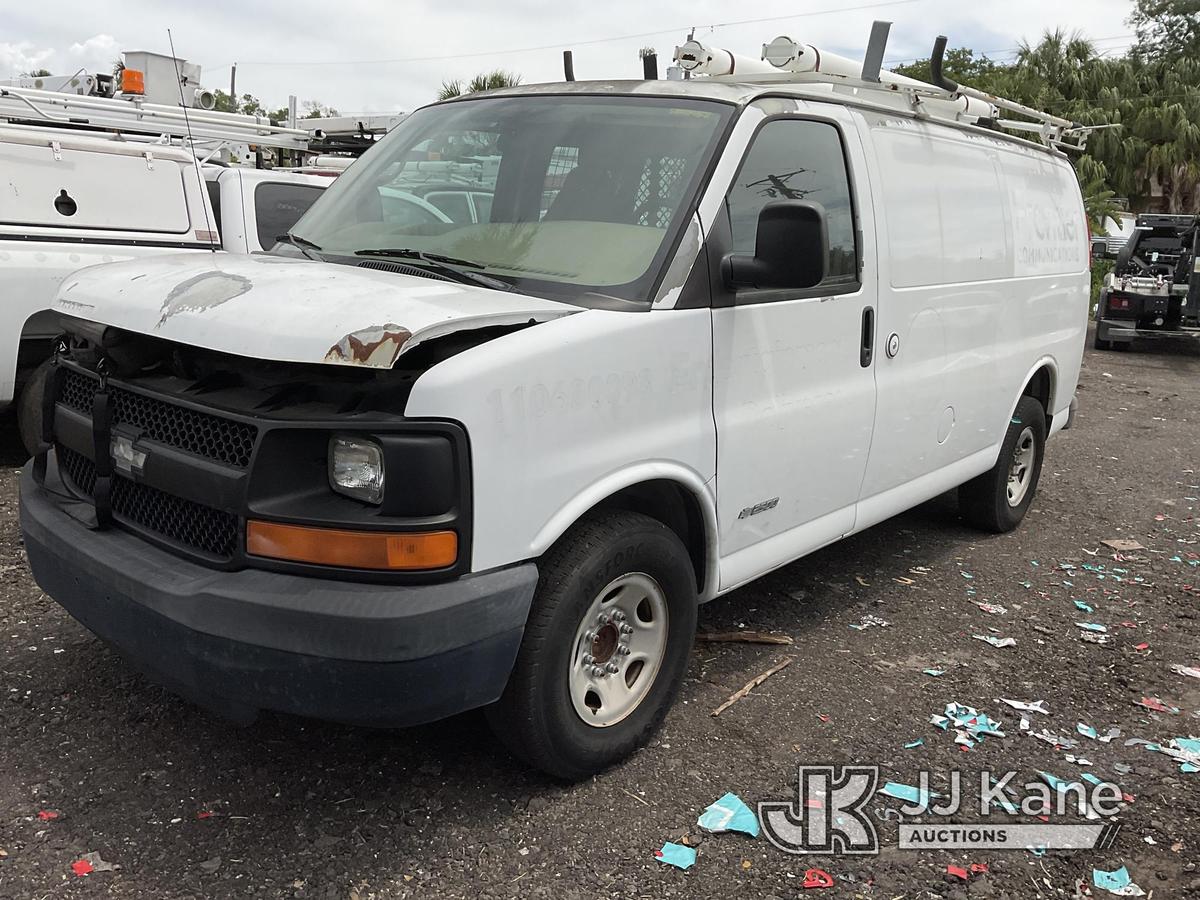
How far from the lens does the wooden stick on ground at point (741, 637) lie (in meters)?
4.45

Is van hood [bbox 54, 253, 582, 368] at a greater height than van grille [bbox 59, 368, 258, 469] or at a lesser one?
greater

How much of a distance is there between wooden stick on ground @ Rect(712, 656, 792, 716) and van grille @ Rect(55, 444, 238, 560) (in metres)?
1.84

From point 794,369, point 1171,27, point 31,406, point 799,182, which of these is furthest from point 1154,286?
point 1171,27

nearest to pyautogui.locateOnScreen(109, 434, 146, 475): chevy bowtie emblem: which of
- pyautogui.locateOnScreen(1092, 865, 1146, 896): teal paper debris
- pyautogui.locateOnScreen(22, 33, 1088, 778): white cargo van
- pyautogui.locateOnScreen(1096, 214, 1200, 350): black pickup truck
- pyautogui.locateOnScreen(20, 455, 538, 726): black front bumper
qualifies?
pyautogui.locateOnScreen(22, 33, 1088, 778): white cargo van

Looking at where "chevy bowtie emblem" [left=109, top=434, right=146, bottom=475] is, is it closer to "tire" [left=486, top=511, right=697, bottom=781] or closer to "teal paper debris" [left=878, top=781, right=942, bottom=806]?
"tire" [left=486, top=511, right=697, bottom=781]

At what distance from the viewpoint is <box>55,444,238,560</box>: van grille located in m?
2.85

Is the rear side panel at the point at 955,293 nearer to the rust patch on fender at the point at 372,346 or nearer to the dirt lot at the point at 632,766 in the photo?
the dirt lot at the point at 632,766

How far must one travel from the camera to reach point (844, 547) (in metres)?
5.85

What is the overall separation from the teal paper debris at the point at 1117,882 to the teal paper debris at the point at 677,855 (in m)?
1.12

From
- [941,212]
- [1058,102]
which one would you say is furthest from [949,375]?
[1058,102]

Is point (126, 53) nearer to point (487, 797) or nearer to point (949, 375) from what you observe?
point (949, 375)

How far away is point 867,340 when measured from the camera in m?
4.21

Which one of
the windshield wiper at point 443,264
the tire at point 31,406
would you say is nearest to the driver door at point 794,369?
the windshield wiper at point 443,264

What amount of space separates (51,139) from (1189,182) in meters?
34.7
